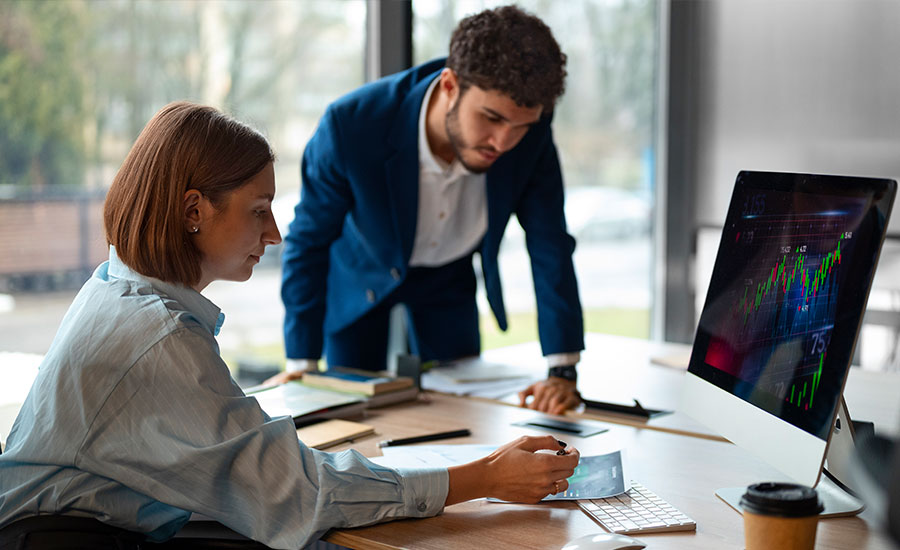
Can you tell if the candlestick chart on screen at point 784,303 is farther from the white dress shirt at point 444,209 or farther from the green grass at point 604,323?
the green grass at point 604,323

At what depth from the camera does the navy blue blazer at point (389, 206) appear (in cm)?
209

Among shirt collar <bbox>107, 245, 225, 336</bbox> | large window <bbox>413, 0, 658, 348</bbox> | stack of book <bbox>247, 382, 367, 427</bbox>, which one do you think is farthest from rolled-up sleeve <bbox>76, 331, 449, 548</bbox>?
large window <bbox>413, 0, 658, 348</bbox>

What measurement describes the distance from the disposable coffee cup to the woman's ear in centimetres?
80

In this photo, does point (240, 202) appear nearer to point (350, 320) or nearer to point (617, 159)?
point (350, 320)

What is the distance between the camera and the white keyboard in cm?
118

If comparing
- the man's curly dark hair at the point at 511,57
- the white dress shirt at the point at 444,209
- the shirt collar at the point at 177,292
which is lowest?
the shirt collar at the point at 177,292

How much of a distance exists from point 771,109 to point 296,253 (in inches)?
103

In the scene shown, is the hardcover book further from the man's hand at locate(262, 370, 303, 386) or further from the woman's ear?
the woman's ear

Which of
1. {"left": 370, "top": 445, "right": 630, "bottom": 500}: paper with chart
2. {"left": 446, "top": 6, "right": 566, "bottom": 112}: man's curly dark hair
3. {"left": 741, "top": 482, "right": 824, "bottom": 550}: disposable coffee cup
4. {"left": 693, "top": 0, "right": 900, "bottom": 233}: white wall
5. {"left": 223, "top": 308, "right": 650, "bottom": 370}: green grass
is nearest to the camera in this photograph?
{"left": 741, "top": 482, "right": 824, "bottom": 550}: disposable coffee cup

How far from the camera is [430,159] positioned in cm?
212

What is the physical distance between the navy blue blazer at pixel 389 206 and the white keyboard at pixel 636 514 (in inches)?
29.9

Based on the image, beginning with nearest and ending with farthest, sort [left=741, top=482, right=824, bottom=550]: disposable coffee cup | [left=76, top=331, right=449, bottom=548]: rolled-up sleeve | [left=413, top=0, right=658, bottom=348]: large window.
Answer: [left=741, top=482, right=824, bottom=550]: disposable coffee cup, [left=76, top=331, right=449, bottom=548]: rolled-up sleeve, [left=413, top=0, right=658, bottom=348]: large window

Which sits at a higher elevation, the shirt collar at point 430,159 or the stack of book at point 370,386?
the shirt collar at point 430,159

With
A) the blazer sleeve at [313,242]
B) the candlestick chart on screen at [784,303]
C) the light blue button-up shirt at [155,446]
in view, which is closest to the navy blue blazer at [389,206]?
the blazer sleeve at [313,242]
